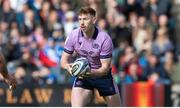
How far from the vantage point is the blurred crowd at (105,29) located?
Result: 15930 millimetres

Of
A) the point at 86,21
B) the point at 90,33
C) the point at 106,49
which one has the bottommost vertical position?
the point at 106,49

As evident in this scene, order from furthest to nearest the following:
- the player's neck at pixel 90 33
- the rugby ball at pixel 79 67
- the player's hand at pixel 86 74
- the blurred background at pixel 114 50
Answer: the blurred background at pixel 114 50 < the player's neck at pixel 90 33 < the player's hand at pixel 86 74 < the rugby ball at pixel 79 67

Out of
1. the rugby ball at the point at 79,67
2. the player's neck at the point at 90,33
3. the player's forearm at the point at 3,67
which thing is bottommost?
the rugby ball at the point at 79,67

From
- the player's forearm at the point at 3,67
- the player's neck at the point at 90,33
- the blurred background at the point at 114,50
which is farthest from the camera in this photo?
the blurred background at the point at 114,50

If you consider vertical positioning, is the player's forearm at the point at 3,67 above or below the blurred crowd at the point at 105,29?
above

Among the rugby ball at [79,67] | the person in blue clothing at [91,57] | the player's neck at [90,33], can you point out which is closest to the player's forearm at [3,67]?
the rugby ball at [79,67]

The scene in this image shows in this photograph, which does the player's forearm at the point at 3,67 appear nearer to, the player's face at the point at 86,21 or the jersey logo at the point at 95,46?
the player's face at the point at 86,21

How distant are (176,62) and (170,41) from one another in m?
0.50

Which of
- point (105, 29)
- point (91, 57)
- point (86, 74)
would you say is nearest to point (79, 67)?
point (86, 74)

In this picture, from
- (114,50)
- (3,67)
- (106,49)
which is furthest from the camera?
(114,50)

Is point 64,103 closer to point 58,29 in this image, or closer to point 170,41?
point 58,29

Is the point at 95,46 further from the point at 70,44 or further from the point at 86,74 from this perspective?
the point at 86,74

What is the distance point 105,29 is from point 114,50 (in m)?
0.53

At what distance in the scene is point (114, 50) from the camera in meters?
16.4
